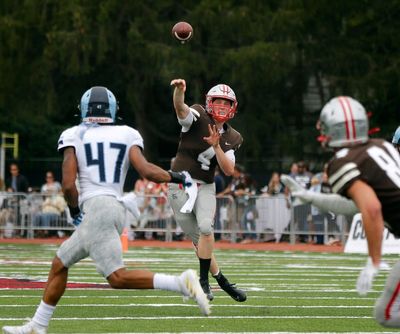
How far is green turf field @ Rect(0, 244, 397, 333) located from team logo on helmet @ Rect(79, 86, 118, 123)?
1.51 m

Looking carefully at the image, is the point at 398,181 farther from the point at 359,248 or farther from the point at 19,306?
the point at 359,248

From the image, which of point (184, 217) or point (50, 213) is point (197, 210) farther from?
point (50, 213)

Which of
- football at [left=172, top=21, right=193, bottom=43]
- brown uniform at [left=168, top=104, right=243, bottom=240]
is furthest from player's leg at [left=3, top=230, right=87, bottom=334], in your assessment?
football at [left=172, top=21, right=193, bottom=43]

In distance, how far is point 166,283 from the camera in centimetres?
818

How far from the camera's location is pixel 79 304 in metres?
10.7

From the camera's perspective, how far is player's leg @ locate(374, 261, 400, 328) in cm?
722

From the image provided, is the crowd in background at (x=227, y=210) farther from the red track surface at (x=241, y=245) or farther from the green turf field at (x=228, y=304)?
the green turf field at (x=228, y=304)

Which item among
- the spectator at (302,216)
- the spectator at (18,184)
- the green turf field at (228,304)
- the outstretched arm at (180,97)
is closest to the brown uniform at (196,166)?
the outstretched arm at (180,97)

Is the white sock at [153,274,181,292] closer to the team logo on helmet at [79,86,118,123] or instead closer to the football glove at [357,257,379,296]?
the team logo on helmet at [79,86,118,123]

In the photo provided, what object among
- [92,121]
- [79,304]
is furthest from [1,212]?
[92,121]

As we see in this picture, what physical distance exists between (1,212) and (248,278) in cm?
1111

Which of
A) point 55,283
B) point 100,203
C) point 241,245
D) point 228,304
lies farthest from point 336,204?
point 241,245

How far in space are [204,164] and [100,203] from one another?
10.2ft

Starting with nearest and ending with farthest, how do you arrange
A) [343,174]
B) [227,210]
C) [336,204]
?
1. [343,174]
2. [336,204]
3. [227,210]
